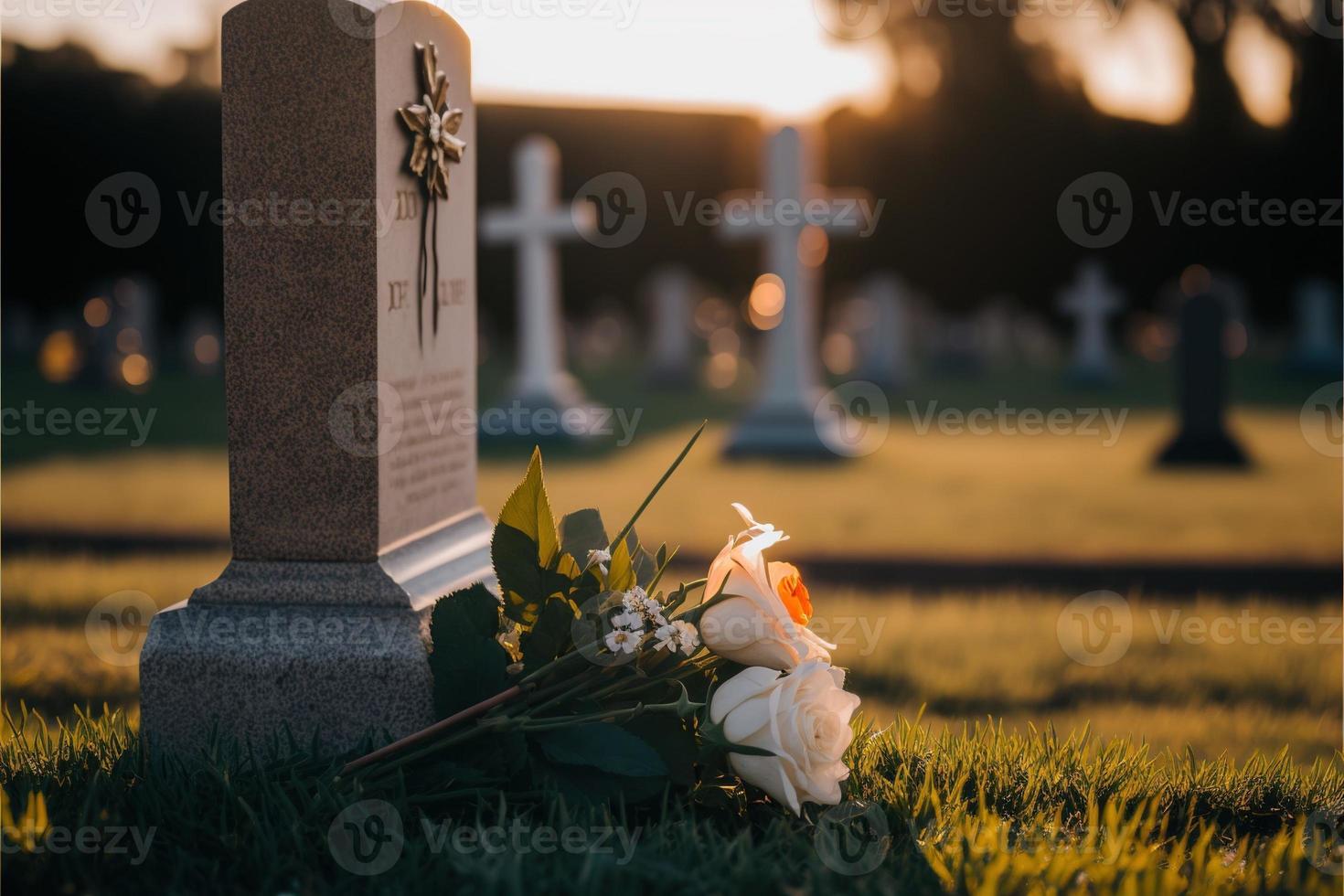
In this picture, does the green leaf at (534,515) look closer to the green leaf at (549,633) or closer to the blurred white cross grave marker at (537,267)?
the green leaf at (549,633)

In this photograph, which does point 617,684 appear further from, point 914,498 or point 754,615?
point 914,498

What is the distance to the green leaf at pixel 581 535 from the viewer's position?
8.91ft

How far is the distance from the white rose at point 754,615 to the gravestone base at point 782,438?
7.67 meters

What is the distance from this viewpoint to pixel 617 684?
2.47m

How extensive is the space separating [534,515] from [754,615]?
0.53m

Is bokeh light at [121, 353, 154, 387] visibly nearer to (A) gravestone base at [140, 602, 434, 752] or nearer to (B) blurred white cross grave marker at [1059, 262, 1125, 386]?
(B) blurred white cross grave marker at [1059, 262, 1125, 386]

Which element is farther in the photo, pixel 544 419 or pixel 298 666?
pixel 544 419

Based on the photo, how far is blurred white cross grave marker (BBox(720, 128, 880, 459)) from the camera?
33.5 feet

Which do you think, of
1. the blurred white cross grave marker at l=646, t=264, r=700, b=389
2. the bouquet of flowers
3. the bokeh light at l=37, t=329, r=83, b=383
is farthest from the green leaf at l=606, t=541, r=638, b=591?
the bokeh light at l=37, t=329, r=83, b=383

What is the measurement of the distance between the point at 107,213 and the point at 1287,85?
16.2m

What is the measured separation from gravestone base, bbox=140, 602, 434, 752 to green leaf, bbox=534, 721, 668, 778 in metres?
0.45

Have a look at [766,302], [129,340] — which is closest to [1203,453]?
[766,302]

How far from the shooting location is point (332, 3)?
2850 mm

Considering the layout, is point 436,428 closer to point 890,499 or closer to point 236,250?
point 236,250
